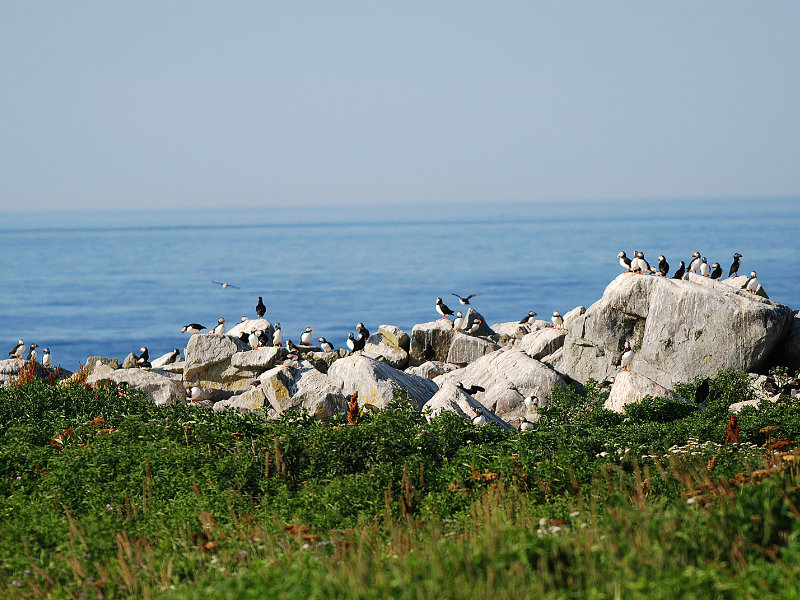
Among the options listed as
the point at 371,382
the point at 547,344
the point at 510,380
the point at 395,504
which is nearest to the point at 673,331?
the point at 547,344

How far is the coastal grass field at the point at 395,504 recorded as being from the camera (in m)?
6.07

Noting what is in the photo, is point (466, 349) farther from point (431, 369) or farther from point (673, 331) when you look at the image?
point (673, 331)

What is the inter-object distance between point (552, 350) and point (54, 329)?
45.6 metres

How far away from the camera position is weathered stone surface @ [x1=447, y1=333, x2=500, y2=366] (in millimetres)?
26125

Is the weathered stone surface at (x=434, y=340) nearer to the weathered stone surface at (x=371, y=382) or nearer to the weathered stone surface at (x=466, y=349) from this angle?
the weathered stone surface at (x=466, y=349)

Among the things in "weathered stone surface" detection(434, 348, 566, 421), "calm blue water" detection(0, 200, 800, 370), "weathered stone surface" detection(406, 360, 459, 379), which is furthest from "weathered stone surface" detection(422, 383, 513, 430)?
"calm blue water" detection(0, 200, 800, 370)

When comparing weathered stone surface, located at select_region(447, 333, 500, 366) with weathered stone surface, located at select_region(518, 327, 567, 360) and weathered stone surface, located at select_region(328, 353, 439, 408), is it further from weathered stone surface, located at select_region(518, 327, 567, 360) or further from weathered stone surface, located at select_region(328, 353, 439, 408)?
weathered stone surface, located at select_region(328, 353, 439, 408)

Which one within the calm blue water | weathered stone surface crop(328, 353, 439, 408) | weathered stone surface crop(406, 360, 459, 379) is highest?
weathered stone surface crop(328, 353, 439, 408)

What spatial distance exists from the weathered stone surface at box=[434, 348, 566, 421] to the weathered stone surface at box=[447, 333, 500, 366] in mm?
4237

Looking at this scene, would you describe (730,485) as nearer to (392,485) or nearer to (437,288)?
(392,485)

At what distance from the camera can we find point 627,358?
19734 mm

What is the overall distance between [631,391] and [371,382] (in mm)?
5571

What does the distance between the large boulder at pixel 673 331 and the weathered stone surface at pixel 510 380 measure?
1.11 metres

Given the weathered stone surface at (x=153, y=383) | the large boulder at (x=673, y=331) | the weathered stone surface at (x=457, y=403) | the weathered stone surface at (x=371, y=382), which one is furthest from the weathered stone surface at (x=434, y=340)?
the weathered stone surface at (x=457, y=403)
